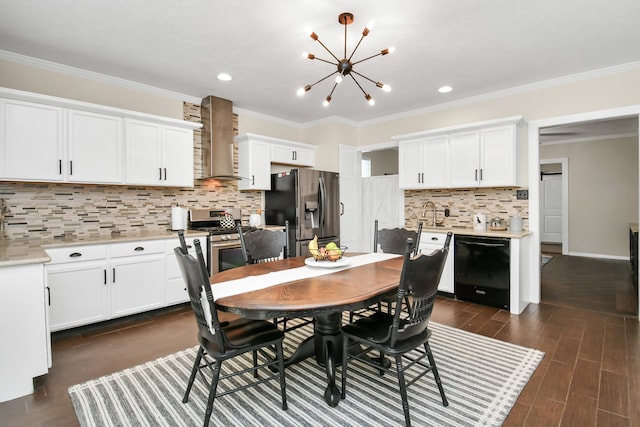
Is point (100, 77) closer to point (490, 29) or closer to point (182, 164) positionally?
point (182, 164)

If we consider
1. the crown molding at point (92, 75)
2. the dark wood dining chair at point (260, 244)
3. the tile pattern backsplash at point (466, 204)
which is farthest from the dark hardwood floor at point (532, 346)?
the crown molding at point (92, 75)

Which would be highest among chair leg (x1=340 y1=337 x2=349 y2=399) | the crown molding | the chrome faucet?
the crown molding

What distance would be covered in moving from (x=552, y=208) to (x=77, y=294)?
9.57m

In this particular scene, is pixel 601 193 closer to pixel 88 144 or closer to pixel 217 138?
pixel 217 138

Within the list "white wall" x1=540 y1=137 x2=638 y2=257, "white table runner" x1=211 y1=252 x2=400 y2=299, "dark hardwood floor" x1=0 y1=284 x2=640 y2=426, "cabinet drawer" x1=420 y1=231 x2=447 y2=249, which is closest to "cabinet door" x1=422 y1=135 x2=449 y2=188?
"cabinet drawer" x1=420 y1=231 x2=447 y2=249

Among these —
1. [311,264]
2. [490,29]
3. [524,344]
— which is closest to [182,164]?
[311,264]

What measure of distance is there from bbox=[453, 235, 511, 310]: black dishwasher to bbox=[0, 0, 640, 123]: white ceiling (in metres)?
1.87

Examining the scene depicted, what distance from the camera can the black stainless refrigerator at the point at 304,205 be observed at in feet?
15.2

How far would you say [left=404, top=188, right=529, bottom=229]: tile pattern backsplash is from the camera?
13.7 feet

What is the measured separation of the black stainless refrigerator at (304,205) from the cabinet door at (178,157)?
1.31m

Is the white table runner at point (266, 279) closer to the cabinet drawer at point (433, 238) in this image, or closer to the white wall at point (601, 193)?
the cabinet drawer at point (433, 238)

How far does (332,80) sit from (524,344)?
320 centimetres

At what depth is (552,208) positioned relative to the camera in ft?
27.0

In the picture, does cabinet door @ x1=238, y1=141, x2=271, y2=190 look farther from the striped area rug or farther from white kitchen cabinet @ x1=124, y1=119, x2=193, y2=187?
the striped area rug
